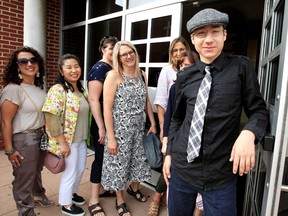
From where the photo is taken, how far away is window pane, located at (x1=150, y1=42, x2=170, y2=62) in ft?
10.5

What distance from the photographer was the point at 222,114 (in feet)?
4.02

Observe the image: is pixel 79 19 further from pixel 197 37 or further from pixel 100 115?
pixel 197 37

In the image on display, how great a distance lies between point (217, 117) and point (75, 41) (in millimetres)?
4399

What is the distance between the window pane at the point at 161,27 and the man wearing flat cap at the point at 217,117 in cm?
192

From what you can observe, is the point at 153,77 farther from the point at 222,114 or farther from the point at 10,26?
the point at 10,26

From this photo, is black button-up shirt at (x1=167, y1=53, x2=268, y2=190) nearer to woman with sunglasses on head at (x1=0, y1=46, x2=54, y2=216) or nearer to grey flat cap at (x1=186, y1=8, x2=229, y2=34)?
grey flat cap at (x1=186, y1=8, x2=229, y2=34)

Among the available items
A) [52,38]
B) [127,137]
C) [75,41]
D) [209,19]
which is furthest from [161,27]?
[52,38]

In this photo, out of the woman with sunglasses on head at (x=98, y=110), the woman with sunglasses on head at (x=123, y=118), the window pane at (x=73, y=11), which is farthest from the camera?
the window pane at (x=73, y=11)

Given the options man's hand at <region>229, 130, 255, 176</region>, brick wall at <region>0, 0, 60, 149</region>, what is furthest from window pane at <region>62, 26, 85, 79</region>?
man's hand at <region>229, 130, 255, 176</region>

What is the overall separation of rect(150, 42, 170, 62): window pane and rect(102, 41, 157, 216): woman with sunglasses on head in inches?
33.6

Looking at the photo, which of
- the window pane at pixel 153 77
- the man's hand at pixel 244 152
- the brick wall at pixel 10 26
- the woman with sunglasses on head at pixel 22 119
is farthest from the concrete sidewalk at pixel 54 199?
the brick wall at pixel 10 26

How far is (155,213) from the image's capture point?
2576 mm

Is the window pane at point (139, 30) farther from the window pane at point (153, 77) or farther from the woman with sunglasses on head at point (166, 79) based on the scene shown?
the woman with sunglasses on head at point (166, 79)

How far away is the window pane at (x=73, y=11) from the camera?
4757mm
